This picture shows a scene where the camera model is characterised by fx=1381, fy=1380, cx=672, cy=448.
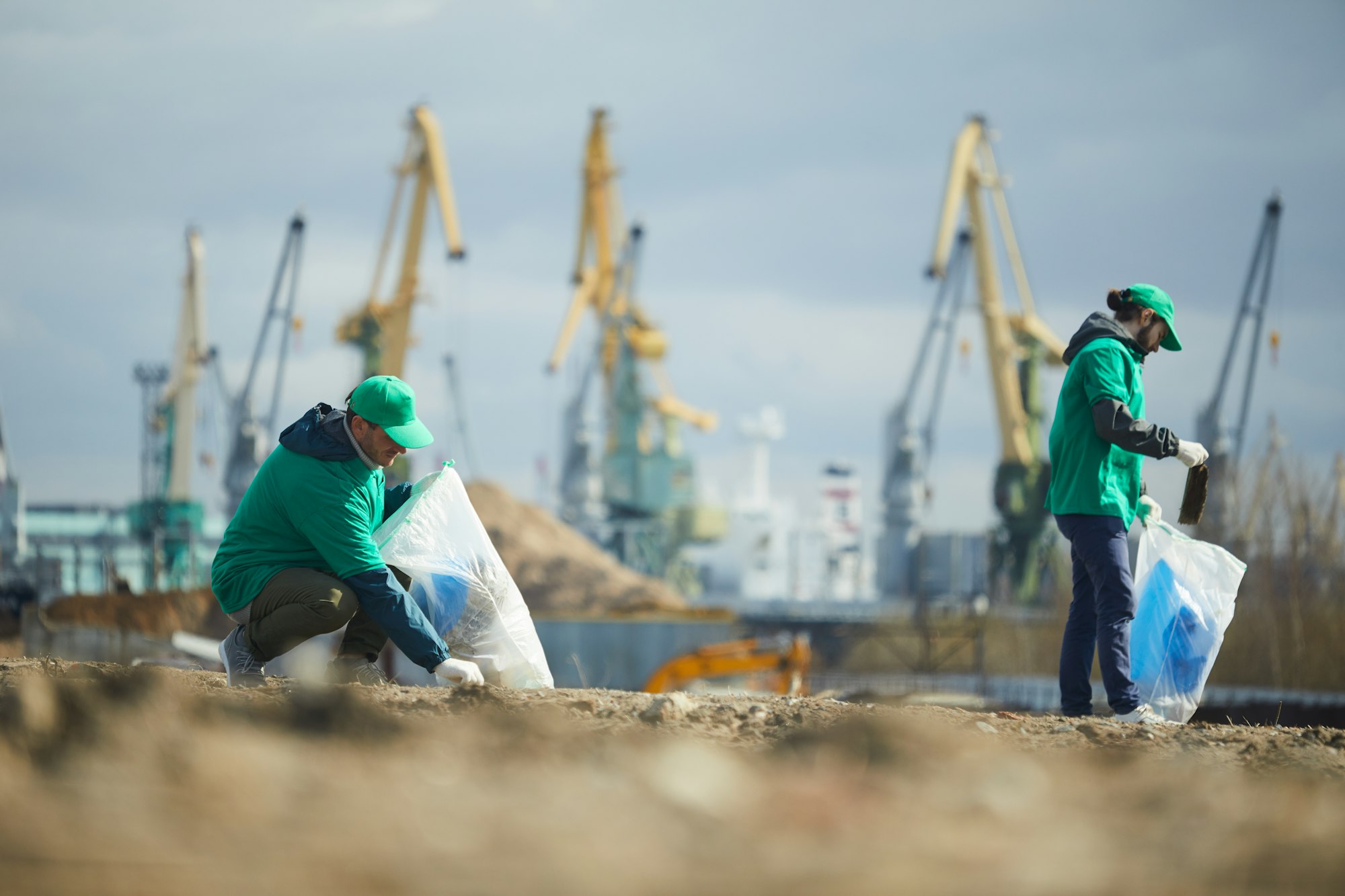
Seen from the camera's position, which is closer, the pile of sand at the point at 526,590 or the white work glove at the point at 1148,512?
the white work glove at the point at 1148,512

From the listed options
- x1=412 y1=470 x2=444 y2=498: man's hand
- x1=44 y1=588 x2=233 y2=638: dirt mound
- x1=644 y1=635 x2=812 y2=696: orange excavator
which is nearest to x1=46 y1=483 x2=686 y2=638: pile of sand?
x1=44 y1=588 x2=233 y2=638: dirt mound

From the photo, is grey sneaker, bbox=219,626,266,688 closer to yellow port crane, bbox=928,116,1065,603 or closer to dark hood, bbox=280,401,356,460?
dark hood, bbox=280,401,356,460

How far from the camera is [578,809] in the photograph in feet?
5.96

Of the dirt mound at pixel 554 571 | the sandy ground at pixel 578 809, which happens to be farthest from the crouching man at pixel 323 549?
the dirt mound at pixel 554 571

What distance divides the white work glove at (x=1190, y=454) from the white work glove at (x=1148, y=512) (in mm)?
266

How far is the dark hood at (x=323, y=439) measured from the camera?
3.94 m

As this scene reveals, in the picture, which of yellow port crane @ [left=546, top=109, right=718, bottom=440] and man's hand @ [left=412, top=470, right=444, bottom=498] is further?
yellow port crane @ [left=546, top=109, right=718, bottom=440]

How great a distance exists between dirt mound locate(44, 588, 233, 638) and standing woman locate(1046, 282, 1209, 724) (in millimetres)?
21069

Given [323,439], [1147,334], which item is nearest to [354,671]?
[323,439]

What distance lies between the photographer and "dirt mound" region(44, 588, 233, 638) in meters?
24.2

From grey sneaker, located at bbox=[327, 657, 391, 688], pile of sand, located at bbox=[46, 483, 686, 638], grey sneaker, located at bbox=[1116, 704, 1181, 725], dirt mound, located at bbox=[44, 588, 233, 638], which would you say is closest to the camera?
grey sneaker, located at bbox=[327, 657, 391, 688]

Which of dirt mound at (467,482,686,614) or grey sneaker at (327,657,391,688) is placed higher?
grey sneaker at (327,657,391,688)

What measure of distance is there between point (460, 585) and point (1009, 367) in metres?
39.4

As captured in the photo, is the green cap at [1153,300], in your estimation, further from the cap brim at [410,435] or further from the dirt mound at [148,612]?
the dirt mound at [148,612]
